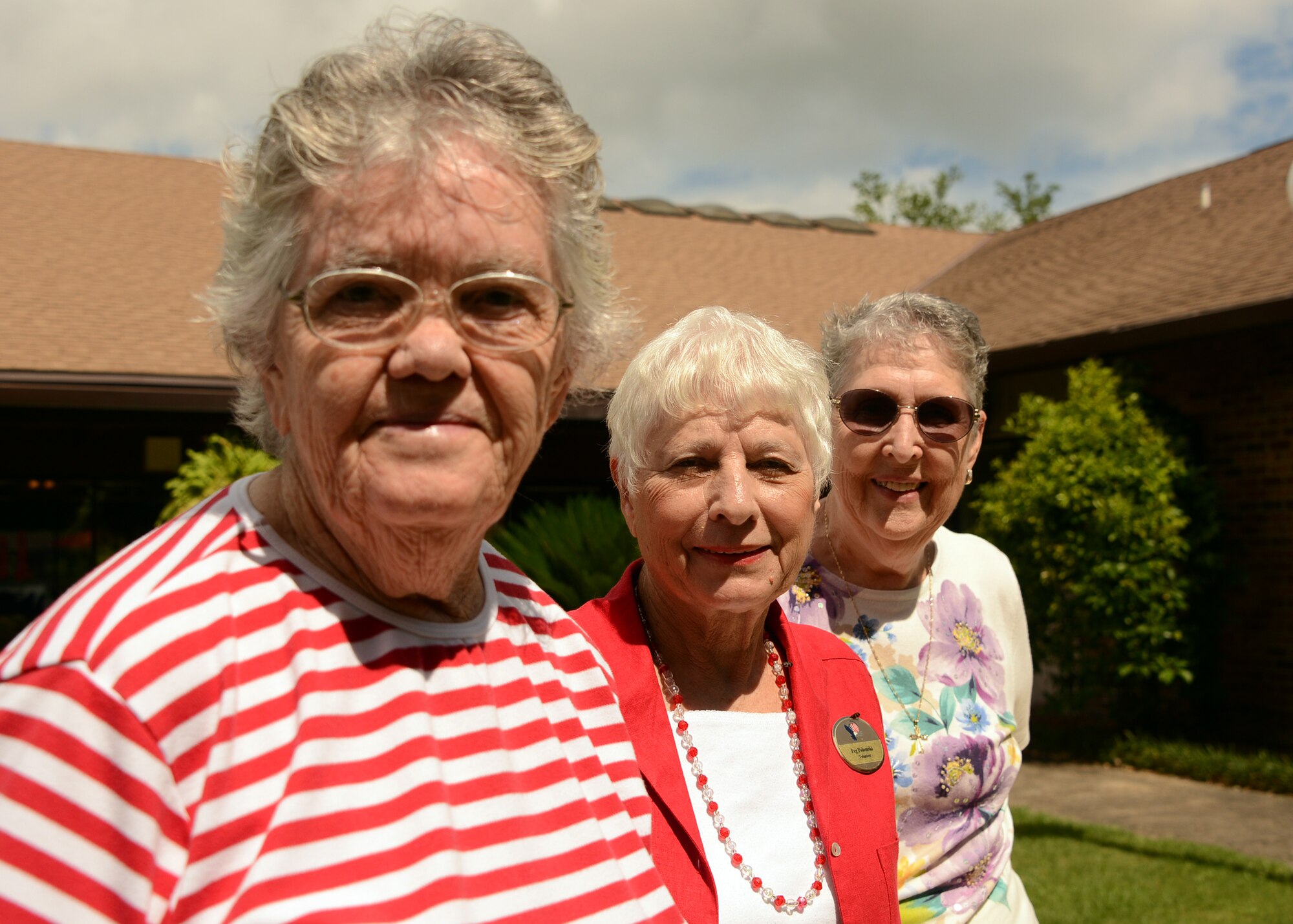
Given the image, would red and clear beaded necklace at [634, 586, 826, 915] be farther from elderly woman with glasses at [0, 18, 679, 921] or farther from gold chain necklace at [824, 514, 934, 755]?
elderly woman with glasses at [0, 18, 679, 921]

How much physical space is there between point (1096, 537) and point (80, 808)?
990cm

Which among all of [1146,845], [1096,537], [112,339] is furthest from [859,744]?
[112,339]

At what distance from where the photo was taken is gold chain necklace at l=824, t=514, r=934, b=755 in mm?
2590

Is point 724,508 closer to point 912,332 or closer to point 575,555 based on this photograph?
point 912,332

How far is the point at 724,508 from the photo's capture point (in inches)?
86.9

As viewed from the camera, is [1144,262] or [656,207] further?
[656,207]

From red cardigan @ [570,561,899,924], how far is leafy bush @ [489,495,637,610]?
2313 millimetres

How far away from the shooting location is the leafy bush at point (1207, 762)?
8.34 m

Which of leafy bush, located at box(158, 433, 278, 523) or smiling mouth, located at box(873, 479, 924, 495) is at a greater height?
leafy bush, located at box(158, 433, 278, 523)

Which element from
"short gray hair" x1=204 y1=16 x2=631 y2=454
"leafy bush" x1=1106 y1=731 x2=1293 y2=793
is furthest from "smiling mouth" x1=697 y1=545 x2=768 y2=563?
"leafy bush" x1=1106 y1=731 x2=1293 y2=793

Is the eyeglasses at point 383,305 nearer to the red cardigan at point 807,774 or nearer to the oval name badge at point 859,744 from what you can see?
the red cardigan at point 807,774

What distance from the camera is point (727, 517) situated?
2.21 meters

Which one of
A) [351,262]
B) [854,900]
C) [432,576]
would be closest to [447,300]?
[351,262]

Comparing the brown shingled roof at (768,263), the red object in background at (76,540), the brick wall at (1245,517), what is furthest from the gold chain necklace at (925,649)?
the red object in background at (76,540)
